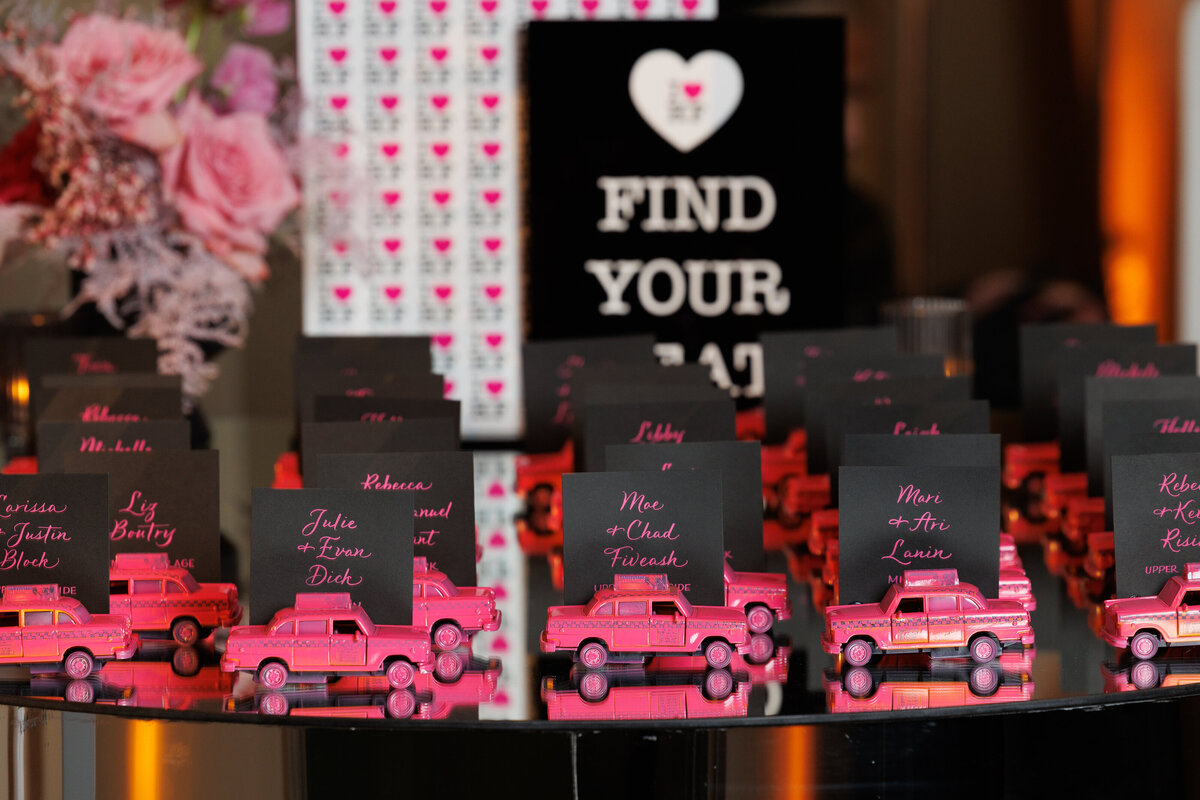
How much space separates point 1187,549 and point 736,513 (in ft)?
2.51

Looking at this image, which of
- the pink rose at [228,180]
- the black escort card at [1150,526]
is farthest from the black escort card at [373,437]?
the pink rose at [228,180]

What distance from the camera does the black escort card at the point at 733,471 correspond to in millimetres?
2391

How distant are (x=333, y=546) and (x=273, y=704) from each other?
293mm

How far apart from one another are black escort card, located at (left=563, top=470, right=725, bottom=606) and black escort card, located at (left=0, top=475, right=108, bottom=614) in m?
0.77

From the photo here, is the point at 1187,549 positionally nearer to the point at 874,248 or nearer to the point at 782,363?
the point at 782,363

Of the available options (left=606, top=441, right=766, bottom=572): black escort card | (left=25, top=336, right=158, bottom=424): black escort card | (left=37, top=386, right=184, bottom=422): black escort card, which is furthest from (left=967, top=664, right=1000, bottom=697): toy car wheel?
(left=25, top=336, right=158, bottom=424): black escort card

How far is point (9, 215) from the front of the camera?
450 centimetres

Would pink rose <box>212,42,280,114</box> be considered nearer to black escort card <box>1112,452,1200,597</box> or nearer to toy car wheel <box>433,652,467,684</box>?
toy car wheel <box>433,652,467,684</box>

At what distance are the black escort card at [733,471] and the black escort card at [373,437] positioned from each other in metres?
0.39

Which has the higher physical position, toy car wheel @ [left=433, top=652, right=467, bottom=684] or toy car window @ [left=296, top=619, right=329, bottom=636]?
toy car window @ [left=296, top=619, right=329, bottom=636]

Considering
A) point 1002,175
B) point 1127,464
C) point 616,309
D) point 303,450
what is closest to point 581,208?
point 616,309

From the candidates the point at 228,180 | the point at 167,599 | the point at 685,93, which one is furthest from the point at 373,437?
the point at 685,93

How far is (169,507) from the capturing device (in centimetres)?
236

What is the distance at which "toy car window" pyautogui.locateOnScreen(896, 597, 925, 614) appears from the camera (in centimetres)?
215
